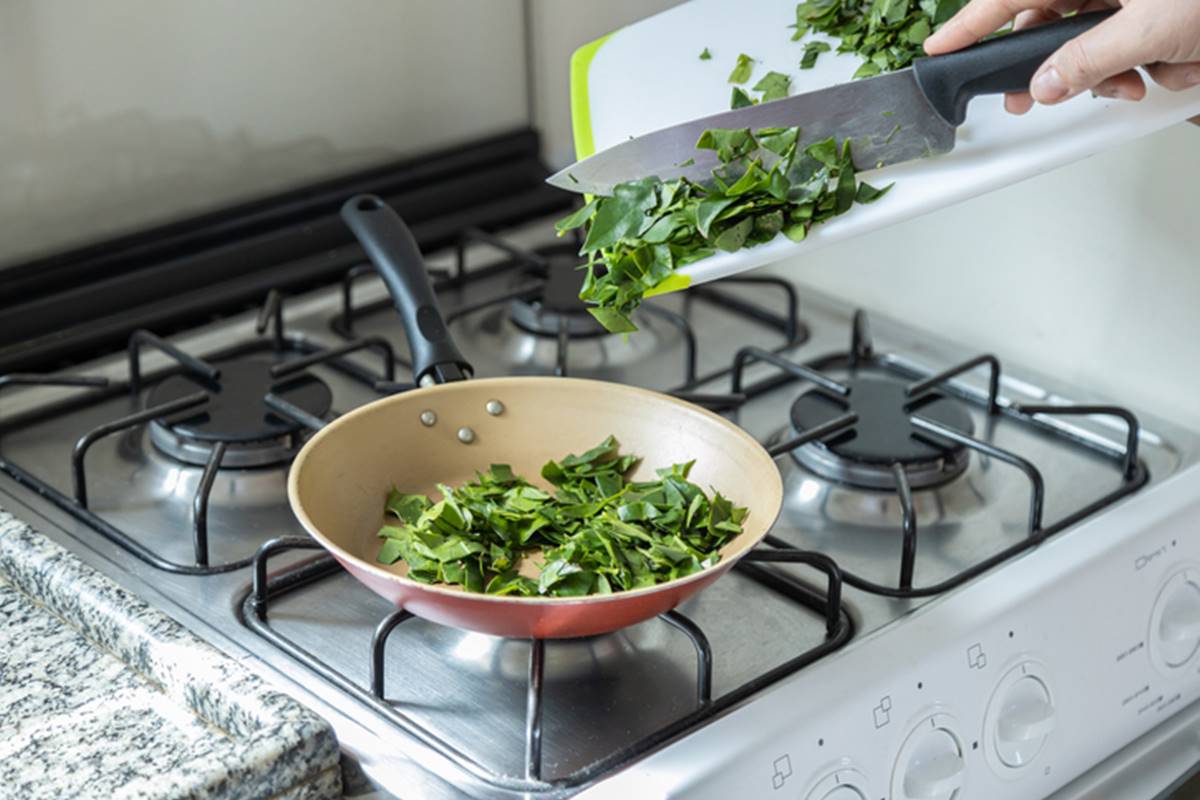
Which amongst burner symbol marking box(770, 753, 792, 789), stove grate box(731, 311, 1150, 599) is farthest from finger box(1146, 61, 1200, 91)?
burner symbol marking box(770, 753, 792, 789)

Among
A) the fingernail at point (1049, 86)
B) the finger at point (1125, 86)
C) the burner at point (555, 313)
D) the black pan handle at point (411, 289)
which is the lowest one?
the burner at point (555, 313)

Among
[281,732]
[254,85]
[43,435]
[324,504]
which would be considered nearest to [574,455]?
[324,504]

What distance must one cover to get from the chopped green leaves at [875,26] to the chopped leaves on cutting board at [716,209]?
13cm

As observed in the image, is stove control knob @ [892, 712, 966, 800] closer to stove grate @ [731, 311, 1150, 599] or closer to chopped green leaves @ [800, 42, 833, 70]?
stove grate @ [731, 311, 1150, 599]

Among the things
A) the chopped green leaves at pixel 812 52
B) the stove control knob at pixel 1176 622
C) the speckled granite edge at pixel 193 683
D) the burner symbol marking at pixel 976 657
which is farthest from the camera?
the chopped green leaves at pixel 812 52

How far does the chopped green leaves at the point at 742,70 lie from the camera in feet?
3.35

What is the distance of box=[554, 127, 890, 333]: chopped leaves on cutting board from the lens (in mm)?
833

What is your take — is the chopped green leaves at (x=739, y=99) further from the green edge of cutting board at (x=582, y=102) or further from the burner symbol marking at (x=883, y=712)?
the burner symbol marking at (x=883, y=712)

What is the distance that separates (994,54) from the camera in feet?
2.74

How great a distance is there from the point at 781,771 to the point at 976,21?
44cm

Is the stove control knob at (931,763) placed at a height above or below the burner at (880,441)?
below

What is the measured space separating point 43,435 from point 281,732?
0.42m

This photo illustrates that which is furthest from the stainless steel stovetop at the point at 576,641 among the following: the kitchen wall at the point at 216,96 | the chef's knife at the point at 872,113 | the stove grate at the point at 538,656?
the chef's knife at the point at 872,113

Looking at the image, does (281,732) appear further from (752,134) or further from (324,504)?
(752,134)
